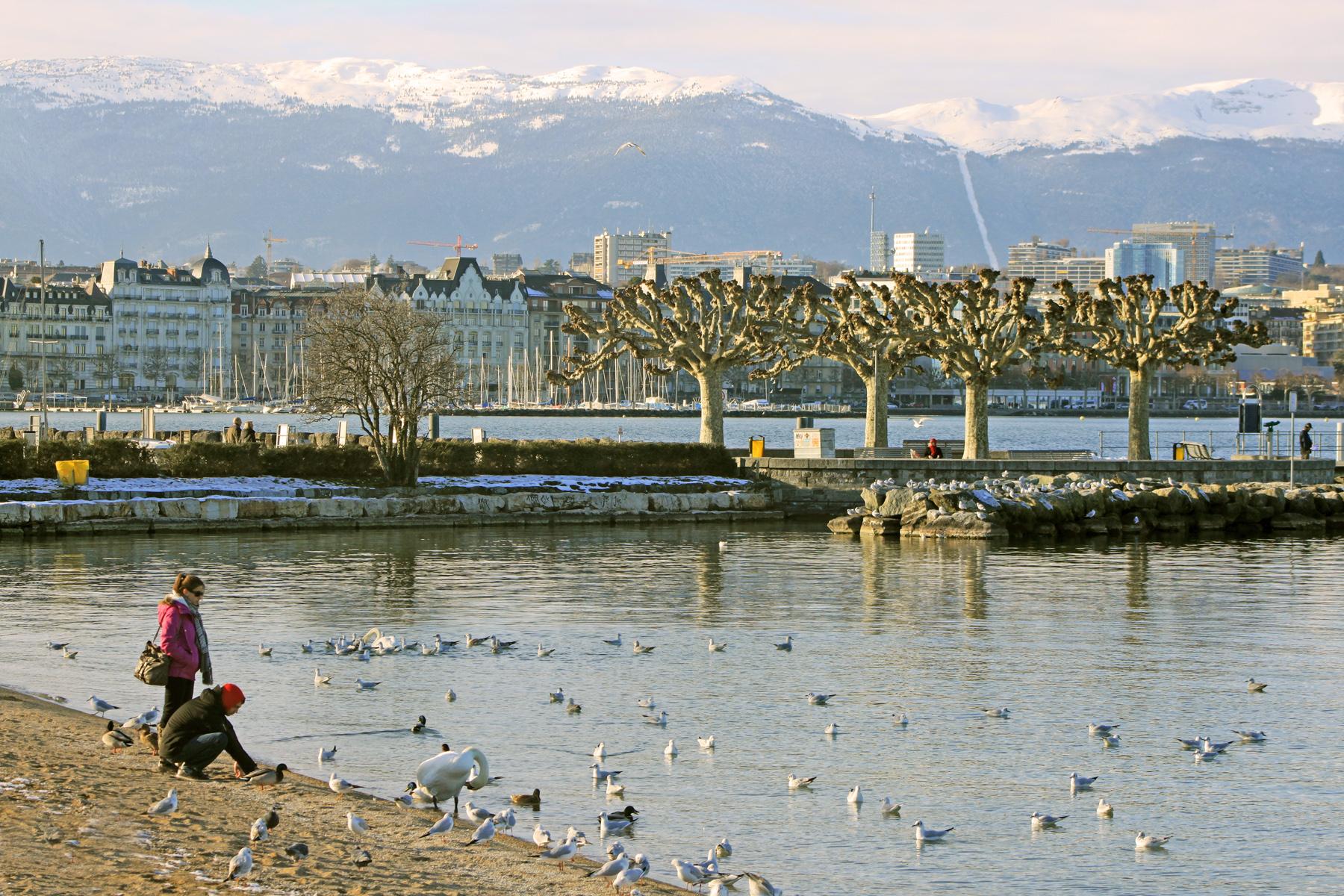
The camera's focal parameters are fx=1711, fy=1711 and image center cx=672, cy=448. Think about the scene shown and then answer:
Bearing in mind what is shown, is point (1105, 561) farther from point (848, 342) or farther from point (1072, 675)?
point (848, 342)

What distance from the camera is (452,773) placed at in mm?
12836

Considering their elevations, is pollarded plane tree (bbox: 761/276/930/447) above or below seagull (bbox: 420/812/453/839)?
above

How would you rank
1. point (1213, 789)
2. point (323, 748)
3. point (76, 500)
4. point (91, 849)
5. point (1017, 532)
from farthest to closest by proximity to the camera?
1. point (1017, 532)
2. point (76, 500)
3. point (323, 748)
4. point (1213, 789)
5. point (91, 849)

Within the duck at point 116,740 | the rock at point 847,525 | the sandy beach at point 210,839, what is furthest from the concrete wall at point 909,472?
the sandy beach at point 210,839

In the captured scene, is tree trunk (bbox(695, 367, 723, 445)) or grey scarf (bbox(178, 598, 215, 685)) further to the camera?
tree trunk (bbox(695, 367, 723, 445))

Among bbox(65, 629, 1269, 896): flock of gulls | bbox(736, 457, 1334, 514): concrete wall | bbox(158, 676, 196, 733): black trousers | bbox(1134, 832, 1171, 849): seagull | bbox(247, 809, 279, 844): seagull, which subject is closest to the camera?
bbox(65, 629, 1269, 896): flock of gulls

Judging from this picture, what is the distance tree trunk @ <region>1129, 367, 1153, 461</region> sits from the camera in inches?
2130

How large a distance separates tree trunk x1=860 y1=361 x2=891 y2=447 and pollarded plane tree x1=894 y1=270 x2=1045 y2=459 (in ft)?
6.16

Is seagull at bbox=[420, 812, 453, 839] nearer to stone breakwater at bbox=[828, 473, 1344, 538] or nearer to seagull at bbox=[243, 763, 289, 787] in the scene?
seagull at bbox=[243, 763, 289, 787]

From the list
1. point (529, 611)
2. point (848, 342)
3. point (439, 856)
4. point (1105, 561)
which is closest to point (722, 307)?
point (848, 342)

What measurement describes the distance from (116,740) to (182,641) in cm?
118

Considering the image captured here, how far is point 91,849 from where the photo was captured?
1129cm

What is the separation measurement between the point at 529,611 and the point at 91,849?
14499mm

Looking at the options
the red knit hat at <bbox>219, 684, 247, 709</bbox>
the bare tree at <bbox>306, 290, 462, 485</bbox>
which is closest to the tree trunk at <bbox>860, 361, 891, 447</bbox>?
the bare tree at <bbox>306, 290, 462, 485</bbox>
